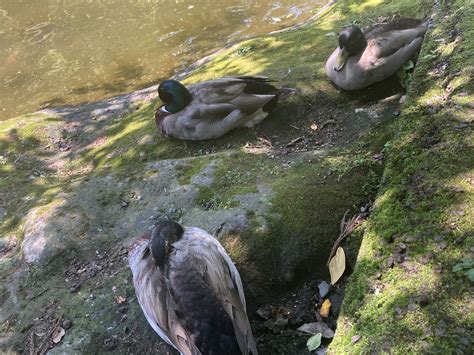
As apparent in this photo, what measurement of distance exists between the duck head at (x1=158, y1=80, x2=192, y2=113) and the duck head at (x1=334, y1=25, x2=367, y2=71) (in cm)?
197

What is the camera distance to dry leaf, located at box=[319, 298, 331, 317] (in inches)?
135

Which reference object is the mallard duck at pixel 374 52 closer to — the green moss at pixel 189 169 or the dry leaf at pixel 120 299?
the green moss at pixel 189 169

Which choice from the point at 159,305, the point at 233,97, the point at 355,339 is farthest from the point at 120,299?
the point at 233,97

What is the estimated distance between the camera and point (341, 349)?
2.37 meters

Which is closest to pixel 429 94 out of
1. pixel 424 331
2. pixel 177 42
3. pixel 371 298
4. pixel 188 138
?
pixel 371 298

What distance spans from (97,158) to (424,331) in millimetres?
5834

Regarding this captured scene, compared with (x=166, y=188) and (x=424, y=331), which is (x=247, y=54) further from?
(x=424, y=331)

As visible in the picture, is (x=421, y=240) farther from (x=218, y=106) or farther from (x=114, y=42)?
(x=114, y=42)

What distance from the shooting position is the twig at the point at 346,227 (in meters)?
3.67

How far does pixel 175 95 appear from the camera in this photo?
6.16 meters

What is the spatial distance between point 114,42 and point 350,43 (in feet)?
27.6

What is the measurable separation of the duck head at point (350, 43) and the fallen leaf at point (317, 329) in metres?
3.22

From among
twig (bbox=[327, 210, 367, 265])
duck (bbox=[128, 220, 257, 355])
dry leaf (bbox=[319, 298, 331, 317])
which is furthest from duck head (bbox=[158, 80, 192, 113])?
dry leaf (bbox=[319, 298, 331, 317])

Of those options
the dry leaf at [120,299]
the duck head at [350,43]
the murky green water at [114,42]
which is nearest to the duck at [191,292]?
the dry leaf at [120,299]
